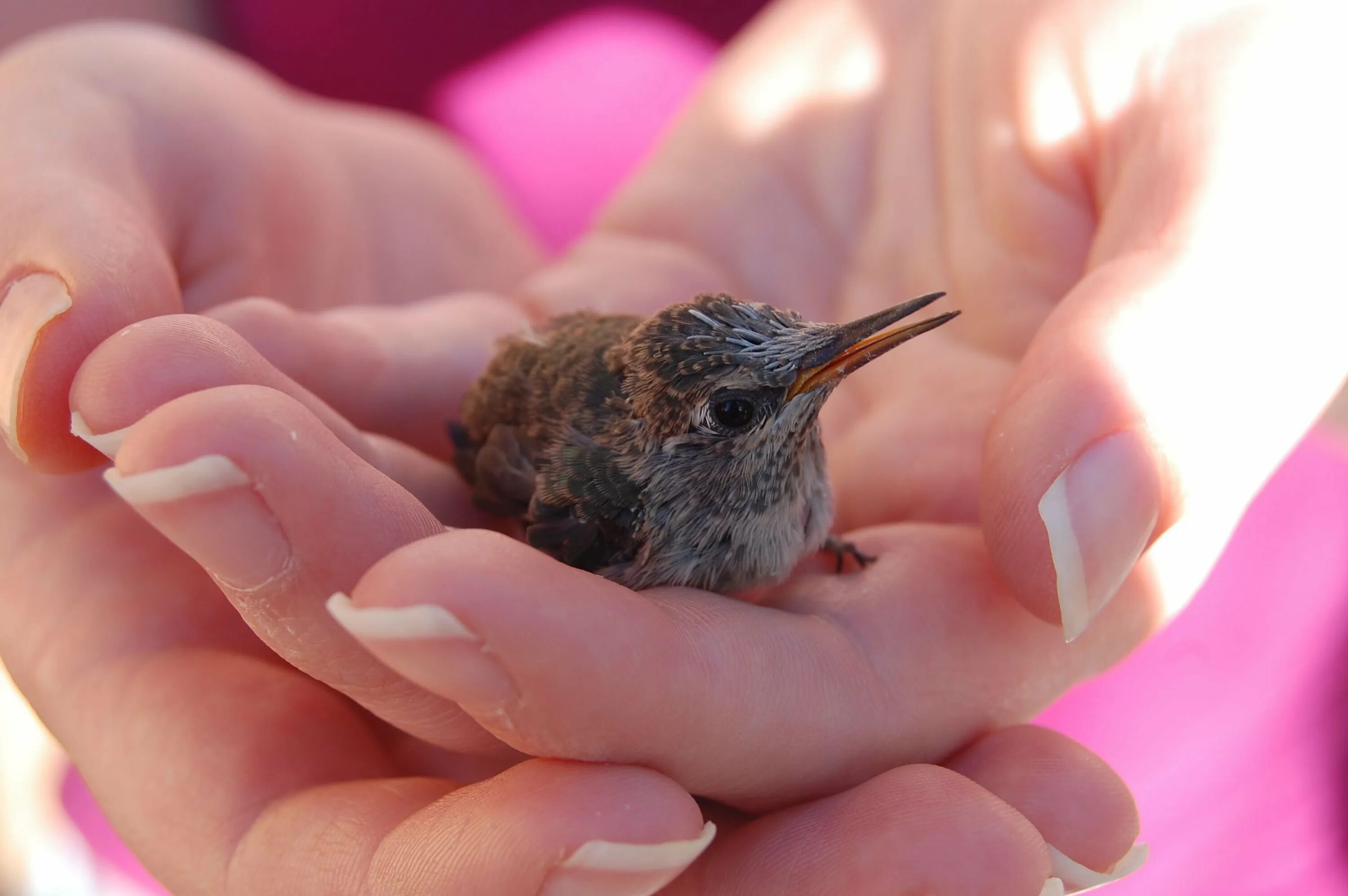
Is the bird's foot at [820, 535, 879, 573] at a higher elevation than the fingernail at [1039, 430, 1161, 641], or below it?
below

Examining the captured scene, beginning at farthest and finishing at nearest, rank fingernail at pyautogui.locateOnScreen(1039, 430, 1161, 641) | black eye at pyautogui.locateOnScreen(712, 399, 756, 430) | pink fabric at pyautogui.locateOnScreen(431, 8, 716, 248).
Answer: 1. pink fabric at pyautogui.locateOnScreen(431, 8, 716, 248)
2. black eye at pyautogui.locateOnScreen(712, 399, 756, 430)
3. fingernail at pyautogui.locateOnScreen(1039, 430, 1161, 641)

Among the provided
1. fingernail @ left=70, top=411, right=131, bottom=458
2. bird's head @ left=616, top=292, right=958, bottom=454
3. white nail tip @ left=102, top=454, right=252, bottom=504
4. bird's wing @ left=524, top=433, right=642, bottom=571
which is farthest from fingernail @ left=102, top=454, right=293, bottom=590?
bird's head @ left=616, top=292, right=958, bottom=454

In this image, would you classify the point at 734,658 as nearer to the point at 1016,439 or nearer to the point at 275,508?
the point at 1016,439

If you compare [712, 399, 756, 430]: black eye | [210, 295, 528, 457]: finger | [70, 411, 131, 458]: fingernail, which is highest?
[712, 399, 756, 430]: black eye

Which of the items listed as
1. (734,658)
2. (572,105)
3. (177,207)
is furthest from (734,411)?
(572,105)

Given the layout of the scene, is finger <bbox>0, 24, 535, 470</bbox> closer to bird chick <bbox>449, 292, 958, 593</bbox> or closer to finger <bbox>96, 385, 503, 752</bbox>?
finger <bbox>96, 385, 503, 752</bbox>

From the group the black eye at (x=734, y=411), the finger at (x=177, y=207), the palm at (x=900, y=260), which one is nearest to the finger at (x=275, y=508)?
the finger at (x=177, y=207)

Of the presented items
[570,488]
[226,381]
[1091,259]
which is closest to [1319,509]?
[1091,259]
